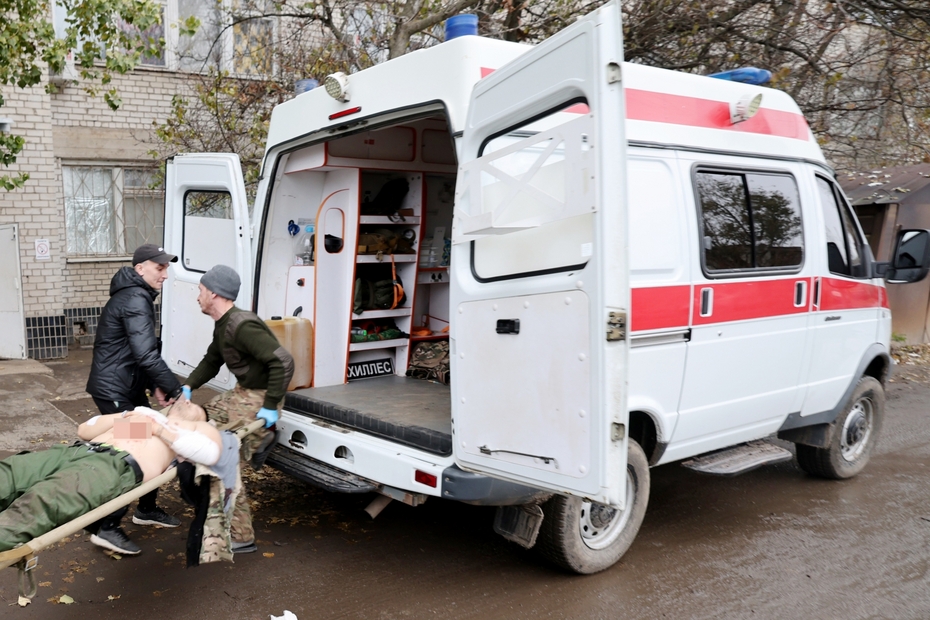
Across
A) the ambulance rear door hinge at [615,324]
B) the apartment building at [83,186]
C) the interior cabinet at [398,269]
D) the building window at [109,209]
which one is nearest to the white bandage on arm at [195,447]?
the ambulance rear door hinge at [615,324]

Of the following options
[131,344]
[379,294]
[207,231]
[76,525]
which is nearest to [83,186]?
[207,231]

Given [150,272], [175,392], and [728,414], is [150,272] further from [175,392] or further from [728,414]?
[728,414]

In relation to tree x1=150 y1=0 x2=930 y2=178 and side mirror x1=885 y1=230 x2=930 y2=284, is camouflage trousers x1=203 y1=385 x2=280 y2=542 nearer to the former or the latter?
side mirror x1=885 y1=230 x2=930 y2=284

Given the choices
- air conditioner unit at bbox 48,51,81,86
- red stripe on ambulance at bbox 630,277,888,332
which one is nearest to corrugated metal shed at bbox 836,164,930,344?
red stripe on ambulance at bbox 630,277,888,332

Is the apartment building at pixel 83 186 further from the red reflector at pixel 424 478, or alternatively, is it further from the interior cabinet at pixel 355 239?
the red reflector at pixel 424 478

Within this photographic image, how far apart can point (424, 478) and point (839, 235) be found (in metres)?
3.41

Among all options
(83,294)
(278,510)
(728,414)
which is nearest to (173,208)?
(278,510)

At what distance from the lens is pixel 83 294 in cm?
1113

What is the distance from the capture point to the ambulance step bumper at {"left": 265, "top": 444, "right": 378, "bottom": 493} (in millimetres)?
4105

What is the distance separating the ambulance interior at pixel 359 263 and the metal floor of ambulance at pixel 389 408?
0.04 ft

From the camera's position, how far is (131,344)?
451cm

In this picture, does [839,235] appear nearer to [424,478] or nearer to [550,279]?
[550,279]

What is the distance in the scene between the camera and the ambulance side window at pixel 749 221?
4434mm

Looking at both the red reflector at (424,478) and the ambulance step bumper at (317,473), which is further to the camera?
the ambulance step bumper at (317,473)
